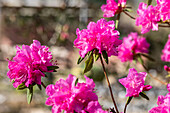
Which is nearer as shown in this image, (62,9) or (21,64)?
(21,64)

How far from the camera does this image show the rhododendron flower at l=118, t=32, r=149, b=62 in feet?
4.65

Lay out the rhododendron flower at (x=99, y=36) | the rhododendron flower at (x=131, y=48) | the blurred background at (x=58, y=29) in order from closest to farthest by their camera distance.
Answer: the rhododendron flower at (x=99, y=36), the rhododendron flower at (x=131, y=48), the blurred background at (x=58, y=29)

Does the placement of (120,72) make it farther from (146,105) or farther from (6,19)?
(6,19)

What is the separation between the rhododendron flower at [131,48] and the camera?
1417 millimetres

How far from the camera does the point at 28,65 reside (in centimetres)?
80

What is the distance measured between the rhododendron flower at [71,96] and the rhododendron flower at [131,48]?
0.74 m

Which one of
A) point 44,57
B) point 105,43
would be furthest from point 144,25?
point 44,57

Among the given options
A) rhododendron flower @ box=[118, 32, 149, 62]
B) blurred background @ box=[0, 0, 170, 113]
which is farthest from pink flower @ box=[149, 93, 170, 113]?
blurred background @ box=[0, 0, 170, 113]

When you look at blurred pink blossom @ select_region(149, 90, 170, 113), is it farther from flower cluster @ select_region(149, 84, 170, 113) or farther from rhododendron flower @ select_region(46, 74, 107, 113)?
rhododendron flower @ select_region(46, 74, 107, 113)

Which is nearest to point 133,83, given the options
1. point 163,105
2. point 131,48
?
point 163,105

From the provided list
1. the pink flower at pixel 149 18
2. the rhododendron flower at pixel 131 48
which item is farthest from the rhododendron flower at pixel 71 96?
the rhododendron flower at pixel 131 48

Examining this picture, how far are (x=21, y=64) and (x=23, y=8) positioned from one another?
18.3 feet

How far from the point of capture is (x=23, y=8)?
238 inches

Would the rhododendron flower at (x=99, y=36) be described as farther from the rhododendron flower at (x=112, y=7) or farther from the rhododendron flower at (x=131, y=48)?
the rhododendron flower at (x=131, y=48)
